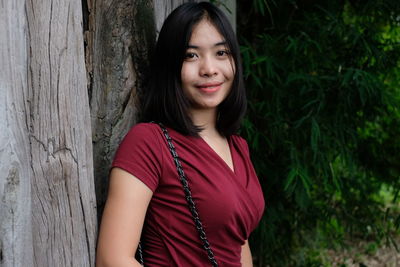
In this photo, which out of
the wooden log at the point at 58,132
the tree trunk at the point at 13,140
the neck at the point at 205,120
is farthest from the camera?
the neck at the point at 205,120

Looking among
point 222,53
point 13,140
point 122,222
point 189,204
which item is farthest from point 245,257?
point 13,140

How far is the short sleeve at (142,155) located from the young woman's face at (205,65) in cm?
22

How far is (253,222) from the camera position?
2.12 meters

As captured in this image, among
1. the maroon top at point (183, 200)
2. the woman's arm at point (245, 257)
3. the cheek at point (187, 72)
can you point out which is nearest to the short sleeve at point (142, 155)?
the maroon top at point (183, 200)

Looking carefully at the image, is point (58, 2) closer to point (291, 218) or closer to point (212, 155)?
point (212, 155)

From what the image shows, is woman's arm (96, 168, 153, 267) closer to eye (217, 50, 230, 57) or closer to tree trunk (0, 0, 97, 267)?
tree trunk (0, 0, 97, 267)

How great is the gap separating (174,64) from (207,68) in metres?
0.12

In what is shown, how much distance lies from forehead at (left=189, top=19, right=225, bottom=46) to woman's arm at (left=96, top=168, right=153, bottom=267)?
1.76 feet

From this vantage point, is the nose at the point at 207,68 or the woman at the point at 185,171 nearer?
the woman at the point at 185,171

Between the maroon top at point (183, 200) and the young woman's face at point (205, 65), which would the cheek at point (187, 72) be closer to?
the young woman's face at point (205, 65)

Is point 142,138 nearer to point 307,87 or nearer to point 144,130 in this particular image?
point 144,130

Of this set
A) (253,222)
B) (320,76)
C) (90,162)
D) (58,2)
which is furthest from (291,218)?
(58,2)

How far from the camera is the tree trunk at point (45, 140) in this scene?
1.53 metres

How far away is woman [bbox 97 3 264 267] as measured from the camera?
182cm
